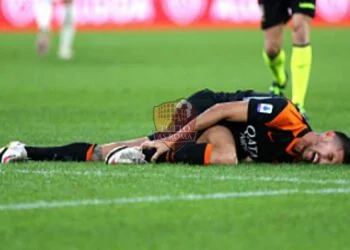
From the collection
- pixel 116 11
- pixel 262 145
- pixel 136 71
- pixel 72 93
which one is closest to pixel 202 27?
pixel 116 11

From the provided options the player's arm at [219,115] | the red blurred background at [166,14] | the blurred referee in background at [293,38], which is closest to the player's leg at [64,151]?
the player's arm at [219,115]

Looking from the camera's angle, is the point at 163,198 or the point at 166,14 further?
the point at 166,14

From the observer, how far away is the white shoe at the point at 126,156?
8727 mm

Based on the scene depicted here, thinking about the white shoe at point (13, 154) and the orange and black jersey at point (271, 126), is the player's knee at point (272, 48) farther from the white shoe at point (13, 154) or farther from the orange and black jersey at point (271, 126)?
the white shoe at point (13, 154)

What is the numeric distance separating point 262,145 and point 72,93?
777 centimetres

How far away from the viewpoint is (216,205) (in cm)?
707

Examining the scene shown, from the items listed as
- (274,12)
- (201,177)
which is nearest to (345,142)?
(201,177)

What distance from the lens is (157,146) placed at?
877 centimetres

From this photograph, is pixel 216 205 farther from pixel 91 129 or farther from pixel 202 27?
pixel 202 27

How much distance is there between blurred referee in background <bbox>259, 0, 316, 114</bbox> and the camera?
12.5 m

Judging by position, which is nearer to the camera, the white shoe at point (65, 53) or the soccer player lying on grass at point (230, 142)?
the soccer player lying on grass at point (230, 142)

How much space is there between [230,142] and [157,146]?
0.49m

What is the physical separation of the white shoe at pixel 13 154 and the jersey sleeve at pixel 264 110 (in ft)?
4.92

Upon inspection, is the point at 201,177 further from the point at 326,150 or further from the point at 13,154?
the point at 13,154
